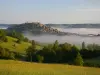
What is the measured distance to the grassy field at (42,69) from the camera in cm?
416

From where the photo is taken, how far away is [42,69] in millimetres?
4273

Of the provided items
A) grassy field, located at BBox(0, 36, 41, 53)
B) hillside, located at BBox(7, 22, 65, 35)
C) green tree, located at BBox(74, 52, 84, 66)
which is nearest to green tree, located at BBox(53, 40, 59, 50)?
hillside, located at BBox(7, 22, 65, 35)

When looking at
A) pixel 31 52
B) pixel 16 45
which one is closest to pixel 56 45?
pixel 31 52

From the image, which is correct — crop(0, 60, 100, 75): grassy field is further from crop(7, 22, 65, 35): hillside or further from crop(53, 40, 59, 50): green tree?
crop(7, 22, 65, 35): hillside

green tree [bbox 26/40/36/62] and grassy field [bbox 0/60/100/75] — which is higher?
green tree [bbox 26/40/36/62]

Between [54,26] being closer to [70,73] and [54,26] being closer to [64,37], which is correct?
[64,37]

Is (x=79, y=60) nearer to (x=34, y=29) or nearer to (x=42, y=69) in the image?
(x=42, y=69)

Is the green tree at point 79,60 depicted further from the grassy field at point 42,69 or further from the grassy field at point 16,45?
the grassy field at point 16,45

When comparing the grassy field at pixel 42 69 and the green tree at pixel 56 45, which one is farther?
the green tree at pixel 56 45

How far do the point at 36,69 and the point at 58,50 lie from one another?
0.55 meters

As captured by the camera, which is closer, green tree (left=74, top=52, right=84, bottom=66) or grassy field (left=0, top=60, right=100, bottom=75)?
grassy field (left=0, top=60, right=100, bottom=75)

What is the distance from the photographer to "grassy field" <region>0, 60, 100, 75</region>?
13.6ft

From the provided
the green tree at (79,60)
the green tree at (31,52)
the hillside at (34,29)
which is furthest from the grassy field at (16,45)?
the green tree at (79,60)

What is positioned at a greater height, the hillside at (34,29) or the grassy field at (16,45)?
the hillside at (34,29)
